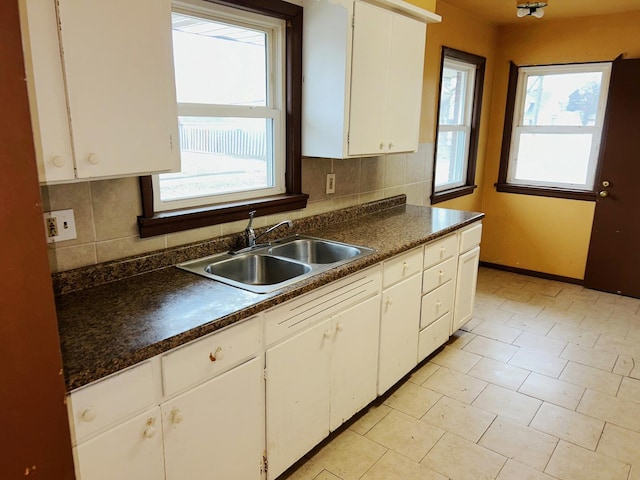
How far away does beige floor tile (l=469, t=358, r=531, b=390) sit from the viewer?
2.83 meters

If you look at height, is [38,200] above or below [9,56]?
below

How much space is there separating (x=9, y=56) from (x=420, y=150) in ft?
10.6

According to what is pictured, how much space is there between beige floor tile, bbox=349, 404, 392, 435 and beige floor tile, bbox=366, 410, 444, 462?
0.03 meters

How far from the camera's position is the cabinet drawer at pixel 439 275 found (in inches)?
109

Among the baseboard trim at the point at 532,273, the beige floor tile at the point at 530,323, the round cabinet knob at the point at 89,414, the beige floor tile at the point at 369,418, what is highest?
the round cabinet knob at the point at 89,414

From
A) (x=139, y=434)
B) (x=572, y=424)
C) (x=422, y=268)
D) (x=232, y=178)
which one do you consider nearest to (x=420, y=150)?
(x=422, y=268)

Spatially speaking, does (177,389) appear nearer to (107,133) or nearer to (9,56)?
(107,133)

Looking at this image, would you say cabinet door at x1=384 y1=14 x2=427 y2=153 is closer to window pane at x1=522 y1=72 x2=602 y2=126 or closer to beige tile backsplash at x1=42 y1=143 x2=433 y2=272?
beige tile backsplash at x1=42 y1=143 x2=433 y2=272

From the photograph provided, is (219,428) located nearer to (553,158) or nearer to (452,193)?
(452,193)

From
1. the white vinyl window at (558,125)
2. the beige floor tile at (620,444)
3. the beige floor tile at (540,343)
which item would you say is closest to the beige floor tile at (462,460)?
the beige floor tile at (620,444)

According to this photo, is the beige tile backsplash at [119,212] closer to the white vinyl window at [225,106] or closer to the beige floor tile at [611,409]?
the white vinyl window at [225,106]

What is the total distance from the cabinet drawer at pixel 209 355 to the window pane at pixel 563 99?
13.3 feet

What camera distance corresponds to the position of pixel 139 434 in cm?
133

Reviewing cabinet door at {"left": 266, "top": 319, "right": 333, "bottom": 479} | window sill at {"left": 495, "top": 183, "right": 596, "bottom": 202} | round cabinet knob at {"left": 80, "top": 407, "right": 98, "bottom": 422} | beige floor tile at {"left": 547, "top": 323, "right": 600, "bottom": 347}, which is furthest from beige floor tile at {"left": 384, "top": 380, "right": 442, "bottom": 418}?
window sill at {"left": 495, "top": 183, "right": 596, "bottom": 202}
